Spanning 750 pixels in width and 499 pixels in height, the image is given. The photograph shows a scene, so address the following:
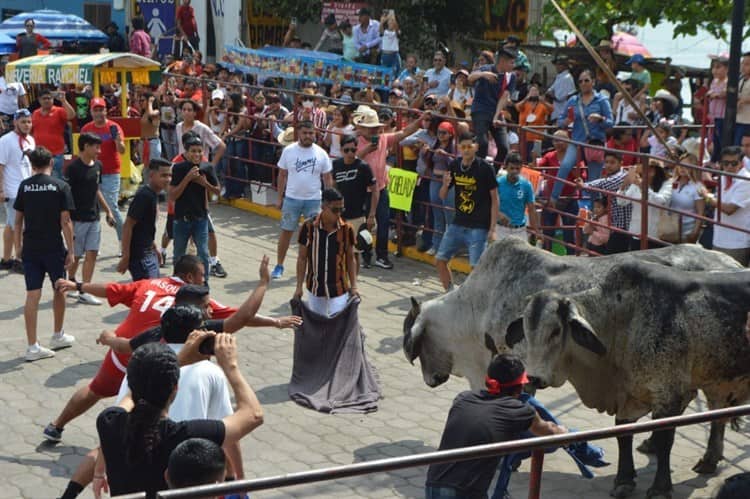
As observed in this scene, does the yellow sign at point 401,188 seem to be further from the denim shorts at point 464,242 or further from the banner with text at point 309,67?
the banner with text at point 309,67

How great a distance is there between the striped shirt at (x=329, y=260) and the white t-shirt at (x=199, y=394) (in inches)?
164

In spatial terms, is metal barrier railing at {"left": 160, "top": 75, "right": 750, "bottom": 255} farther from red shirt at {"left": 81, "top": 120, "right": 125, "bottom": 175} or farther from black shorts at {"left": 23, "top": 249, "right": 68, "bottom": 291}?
black shorts at {"left": 23, "top": 249, "right": 68, "bottom": 291}

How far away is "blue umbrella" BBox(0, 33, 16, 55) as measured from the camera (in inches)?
1017

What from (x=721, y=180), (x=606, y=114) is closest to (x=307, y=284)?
(x=721, y=180)

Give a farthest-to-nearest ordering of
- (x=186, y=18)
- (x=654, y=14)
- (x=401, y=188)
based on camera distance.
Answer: (x=186, y=18)
(x=654, y=14)
(x=401, y=188)

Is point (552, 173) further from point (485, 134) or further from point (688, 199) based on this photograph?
point (688, 199)

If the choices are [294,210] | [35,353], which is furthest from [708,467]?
[294,210]

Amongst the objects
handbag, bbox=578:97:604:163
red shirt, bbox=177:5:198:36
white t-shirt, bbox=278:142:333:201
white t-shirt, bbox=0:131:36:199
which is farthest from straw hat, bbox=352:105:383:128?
red shirt, bbox=177:5:198:36

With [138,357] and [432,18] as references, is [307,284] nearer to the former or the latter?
[138,357]

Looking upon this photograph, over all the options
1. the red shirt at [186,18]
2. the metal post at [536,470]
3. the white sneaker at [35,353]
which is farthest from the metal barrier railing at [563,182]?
the red shirt at [186,18]

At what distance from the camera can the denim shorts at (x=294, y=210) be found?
1375 cm

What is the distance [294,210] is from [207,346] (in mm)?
7776

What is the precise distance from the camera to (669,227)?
1221cm

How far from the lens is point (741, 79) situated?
48.4 ft
